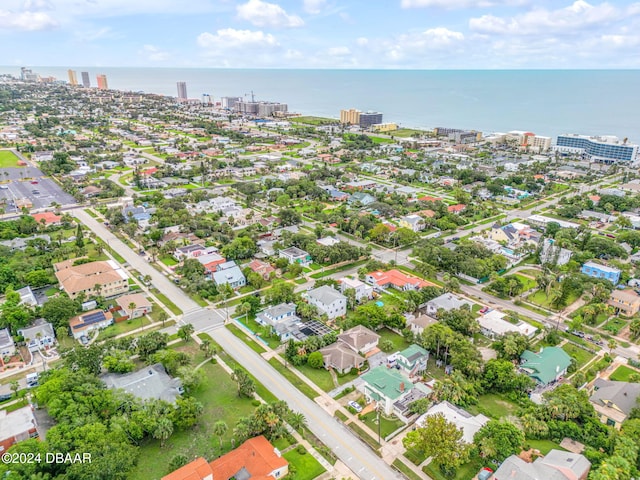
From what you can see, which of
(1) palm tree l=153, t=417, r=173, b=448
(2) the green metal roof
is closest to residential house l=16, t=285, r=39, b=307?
(1) palm tree l=153, t=417, r=173, b=448

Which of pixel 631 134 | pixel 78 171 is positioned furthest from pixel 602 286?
pixel 631 134

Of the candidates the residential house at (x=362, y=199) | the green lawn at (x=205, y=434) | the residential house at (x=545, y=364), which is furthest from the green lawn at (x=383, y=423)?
the residential house at (x=362, y=199)

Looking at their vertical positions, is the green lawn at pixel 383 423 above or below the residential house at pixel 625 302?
below

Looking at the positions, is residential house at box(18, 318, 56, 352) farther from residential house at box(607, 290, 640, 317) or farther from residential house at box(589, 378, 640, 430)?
residential house at box(607, 290, 640, 317)

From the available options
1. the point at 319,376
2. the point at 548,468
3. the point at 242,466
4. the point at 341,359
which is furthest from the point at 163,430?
the point at 548,468

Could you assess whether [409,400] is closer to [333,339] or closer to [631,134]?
[333,339]

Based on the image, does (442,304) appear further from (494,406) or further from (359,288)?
(494,406)

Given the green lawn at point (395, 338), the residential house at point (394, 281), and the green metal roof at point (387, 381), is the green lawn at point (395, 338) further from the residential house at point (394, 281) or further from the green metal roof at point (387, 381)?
the residential house at point (394, 281)
